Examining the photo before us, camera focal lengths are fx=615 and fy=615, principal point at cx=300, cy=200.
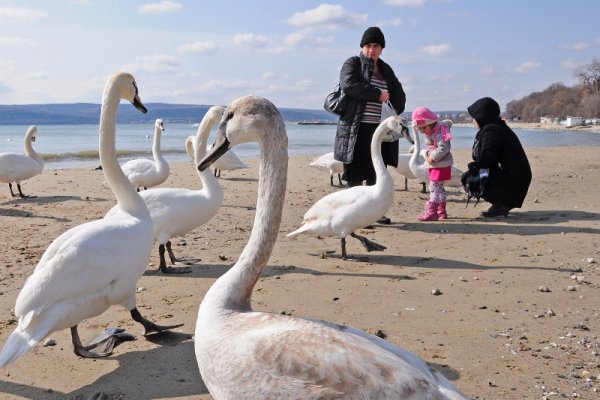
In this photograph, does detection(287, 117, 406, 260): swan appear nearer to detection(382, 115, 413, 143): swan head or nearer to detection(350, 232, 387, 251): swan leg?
detection(350, 232, 387, 251): swan leg

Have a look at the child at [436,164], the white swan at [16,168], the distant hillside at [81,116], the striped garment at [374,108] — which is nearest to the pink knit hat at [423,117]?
the child at [436,164]

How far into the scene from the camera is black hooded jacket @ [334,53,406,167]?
8.30 meters

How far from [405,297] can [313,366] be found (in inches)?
121

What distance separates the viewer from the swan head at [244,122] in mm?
3170

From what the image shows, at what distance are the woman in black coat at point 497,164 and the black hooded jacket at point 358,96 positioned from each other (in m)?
1.42

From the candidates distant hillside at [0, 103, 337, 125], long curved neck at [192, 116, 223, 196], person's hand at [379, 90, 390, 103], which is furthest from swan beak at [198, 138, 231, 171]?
distant hillside at [0, 103, 337, 125]

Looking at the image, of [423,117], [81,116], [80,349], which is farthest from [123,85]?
[81,116]

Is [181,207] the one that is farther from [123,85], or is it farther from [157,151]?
[157,151]

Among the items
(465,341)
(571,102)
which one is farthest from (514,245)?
(571,102)

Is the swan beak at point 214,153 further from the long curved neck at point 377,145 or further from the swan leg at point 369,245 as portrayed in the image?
the long curved neck at point 377,145

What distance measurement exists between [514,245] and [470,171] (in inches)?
94.6

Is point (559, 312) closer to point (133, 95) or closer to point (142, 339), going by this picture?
point (142, 339)

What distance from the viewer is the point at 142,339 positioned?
4727 millimetres

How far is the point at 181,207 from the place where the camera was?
21.5ft
